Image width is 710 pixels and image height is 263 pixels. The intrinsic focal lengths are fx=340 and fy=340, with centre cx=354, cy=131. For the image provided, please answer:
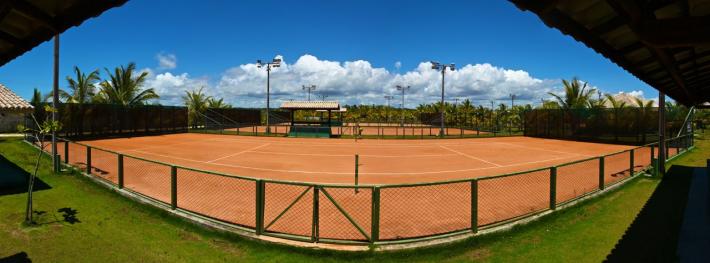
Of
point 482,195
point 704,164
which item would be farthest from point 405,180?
point 704,164

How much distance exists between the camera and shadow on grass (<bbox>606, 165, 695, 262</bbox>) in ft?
18.0

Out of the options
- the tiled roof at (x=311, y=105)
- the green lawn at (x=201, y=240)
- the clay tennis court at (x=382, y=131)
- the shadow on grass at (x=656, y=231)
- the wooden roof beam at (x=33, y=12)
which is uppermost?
the tiled roof at (x=311, y=105)

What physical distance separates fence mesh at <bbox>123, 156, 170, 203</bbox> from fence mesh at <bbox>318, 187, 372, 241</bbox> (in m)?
4.17

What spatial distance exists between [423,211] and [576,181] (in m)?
6.55

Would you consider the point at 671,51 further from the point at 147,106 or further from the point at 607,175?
the point at 147,106

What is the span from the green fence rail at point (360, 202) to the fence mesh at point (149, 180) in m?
0.02

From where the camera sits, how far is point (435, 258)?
558 cm

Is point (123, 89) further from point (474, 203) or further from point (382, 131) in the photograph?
point (474, 203)

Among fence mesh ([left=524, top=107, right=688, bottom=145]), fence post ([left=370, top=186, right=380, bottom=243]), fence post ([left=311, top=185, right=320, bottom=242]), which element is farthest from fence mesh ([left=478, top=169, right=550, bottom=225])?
fence mesh ([left=524, top=107, right=688, bottom=145])

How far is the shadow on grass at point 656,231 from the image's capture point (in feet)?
18.0

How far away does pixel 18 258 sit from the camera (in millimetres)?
5504

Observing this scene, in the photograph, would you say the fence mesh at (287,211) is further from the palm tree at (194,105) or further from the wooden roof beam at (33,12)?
the palm tree at (194,105)

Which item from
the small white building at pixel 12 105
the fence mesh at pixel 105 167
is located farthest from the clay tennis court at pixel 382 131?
the small white building at pixel 12 105

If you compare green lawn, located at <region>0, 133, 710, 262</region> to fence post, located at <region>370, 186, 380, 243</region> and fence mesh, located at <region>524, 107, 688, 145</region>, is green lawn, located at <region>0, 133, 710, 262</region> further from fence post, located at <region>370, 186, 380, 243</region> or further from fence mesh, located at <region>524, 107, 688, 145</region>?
fence mesh, located at <region>524, 107, 688, 145</region>
